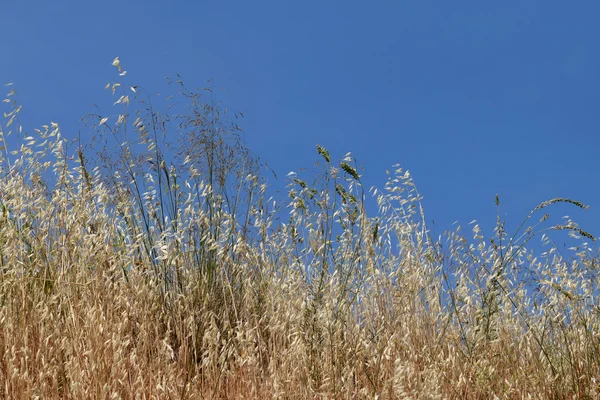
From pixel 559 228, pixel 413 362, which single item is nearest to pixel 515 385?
pixel 413 362

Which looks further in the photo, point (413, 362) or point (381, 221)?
point (381, 221)

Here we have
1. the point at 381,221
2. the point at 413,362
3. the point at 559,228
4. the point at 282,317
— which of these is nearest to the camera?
the point at 413,362

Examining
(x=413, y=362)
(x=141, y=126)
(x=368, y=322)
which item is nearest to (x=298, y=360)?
(x=413, y=362)

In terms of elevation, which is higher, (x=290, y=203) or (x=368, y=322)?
(x=290, y=203)

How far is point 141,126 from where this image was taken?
428cm

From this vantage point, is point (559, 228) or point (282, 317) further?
point (282, 317)

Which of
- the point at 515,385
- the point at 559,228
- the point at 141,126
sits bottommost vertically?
the point at 515,385

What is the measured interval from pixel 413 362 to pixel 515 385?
23.7 inches

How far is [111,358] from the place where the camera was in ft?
10.8

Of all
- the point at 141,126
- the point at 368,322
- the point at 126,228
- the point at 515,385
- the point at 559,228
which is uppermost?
the point at 141,126

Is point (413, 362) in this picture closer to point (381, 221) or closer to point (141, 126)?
point (381, 221)

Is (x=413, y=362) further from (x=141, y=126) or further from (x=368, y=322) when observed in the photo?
(x=141, y=126)

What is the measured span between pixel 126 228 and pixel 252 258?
0.88 meters

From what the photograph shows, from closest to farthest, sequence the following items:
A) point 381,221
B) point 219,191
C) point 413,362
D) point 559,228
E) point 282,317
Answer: point 413,362, point 559,228, point 282,317, point 219,191, point 381,221
